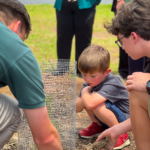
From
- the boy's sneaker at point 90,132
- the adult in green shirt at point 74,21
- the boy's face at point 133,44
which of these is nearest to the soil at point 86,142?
the boy's sneaker at point 90,132

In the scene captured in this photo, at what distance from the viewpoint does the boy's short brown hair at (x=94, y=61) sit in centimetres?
217

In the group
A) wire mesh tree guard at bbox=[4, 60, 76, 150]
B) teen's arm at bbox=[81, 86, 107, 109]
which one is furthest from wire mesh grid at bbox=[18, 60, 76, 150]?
teen's arm at bbox=[81, 86, 107, 109]

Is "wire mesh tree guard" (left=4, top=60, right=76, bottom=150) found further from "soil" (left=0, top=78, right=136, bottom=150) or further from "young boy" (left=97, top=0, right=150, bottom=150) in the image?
"young boy" (left=97, top=0, right=150, bottom=150)

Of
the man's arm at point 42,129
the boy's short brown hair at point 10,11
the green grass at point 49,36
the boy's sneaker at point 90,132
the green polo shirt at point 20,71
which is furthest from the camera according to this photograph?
the green grass at point 49,36

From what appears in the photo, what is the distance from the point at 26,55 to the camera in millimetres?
1299

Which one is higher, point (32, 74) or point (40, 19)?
point (32, 74)

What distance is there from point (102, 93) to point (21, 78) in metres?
0.99

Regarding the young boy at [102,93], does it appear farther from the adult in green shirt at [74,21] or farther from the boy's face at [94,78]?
the adult in green shirt at [74,21]

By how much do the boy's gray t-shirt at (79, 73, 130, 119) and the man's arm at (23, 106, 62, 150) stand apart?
0.76m

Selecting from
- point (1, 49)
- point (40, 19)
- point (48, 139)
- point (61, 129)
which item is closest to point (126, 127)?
point (61, 129)

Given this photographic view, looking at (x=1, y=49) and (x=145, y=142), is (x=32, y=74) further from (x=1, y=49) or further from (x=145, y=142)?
(x=145, y=142)

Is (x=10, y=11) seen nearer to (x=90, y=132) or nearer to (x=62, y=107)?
(x=62, y=107)

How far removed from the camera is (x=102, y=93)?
2145mm

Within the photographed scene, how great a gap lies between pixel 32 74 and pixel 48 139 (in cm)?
40
